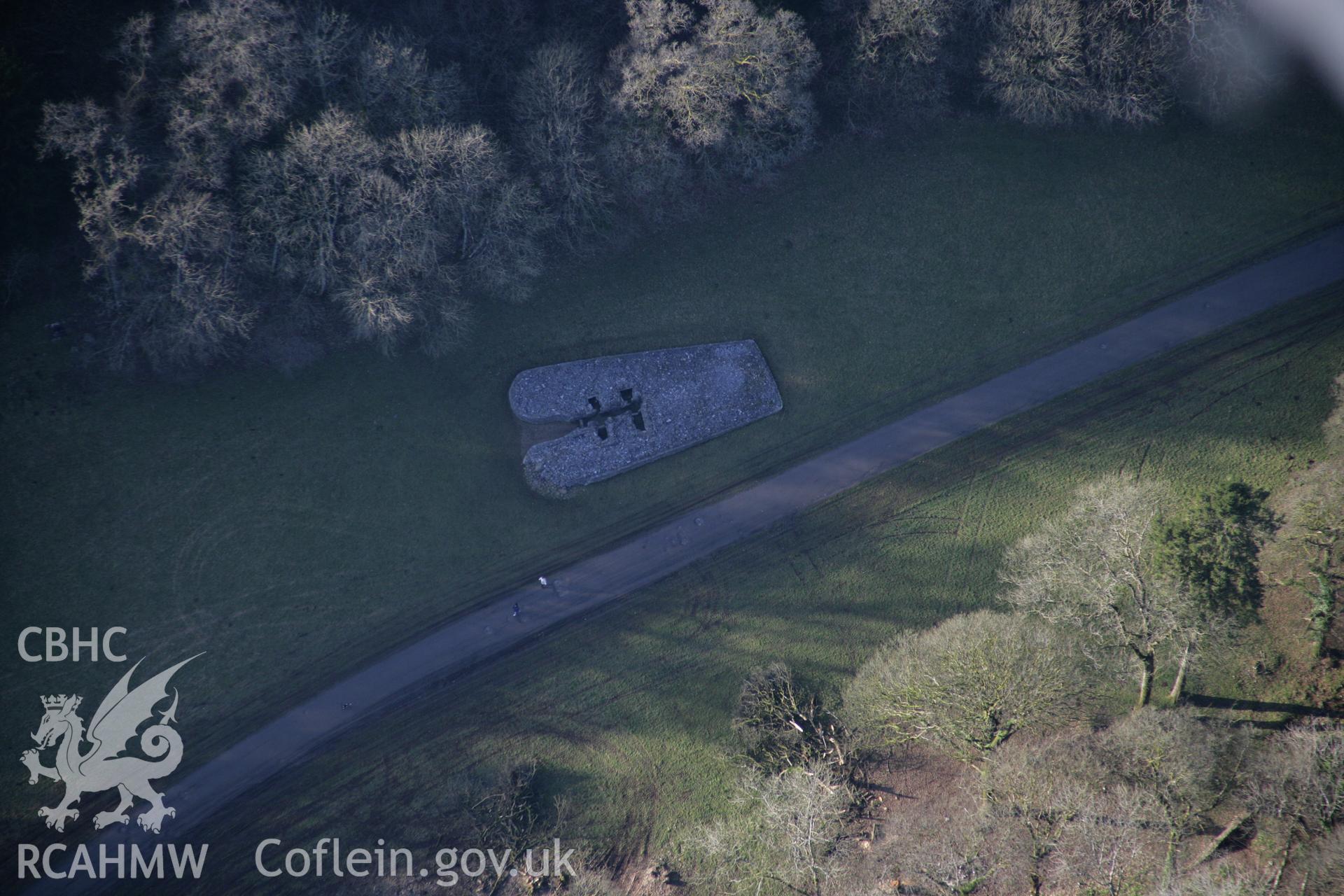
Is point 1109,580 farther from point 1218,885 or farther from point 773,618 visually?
point 773,618

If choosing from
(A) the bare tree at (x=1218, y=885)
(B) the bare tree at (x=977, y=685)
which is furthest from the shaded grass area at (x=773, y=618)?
(A) the bare tree at (x=1218, y=885)

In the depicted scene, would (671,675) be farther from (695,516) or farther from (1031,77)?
(1031,77)

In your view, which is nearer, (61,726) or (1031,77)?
(61,726)

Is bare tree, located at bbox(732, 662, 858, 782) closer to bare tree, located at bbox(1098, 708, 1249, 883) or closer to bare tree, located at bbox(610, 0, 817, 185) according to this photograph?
bare tree, located at bbox(1098, 708, 1249, 883)

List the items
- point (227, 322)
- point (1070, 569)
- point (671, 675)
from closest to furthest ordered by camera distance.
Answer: point (227, 322) < point (1070, 569) < point (671, 675)

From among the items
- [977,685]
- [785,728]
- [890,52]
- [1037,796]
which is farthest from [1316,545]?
[890,52]

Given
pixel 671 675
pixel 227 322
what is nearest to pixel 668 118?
pixel 227 322

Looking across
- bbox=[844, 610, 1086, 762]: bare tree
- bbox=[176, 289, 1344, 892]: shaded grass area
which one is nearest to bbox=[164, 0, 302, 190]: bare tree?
bbox=[176, 289, 1344, 892]: shaded grass area
